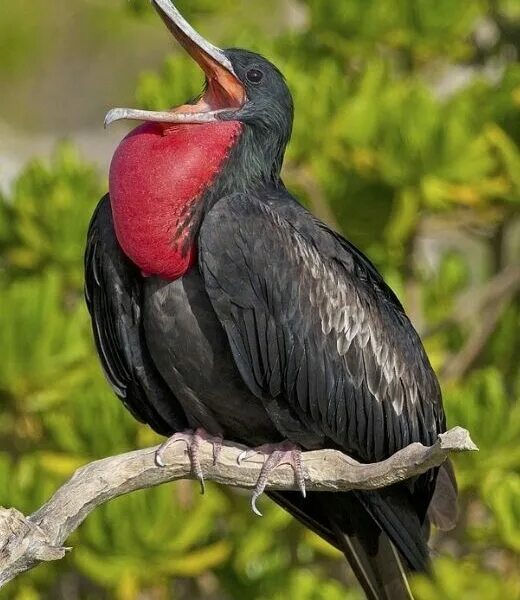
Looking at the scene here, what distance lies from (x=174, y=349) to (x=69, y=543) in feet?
4.21

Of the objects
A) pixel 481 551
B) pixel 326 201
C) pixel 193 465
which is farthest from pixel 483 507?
pixel 193 465

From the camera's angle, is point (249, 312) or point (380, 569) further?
point (380, 569)

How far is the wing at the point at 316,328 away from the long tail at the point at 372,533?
117 mm

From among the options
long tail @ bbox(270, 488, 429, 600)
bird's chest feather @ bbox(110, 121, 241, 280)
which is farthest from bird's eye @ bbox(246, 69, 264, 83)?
long tail @ bbox(270, 488, 429, 600)

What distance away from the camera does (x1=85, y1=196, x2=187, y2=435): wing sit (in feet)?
7.63

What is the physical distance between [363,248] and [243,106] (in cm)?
156

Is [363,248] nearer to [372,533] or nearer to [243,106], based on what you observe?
[372,533]

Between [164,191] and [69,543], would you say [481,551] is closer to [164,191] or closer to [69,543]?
[69,543]

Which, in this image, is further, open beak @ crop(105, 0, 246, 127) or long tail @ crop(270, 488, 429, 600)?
long tail @ crop(270, 488, 429, 600)

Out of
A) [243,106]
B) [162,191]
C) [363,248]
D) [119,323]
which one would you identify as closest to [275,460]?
[119,323]

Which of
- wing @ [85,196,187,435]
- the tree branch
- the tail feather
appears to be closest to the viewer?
the tree branch

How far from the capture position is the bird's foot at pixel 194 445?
2.20m

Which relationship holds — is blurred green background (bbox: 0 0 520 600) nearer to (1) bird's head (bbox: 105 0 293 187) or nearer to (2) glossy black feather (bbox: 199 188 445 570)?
(2) glossy black feather (bbox: 199 188 445 570)

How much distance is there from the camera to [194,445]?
227 centimetres
